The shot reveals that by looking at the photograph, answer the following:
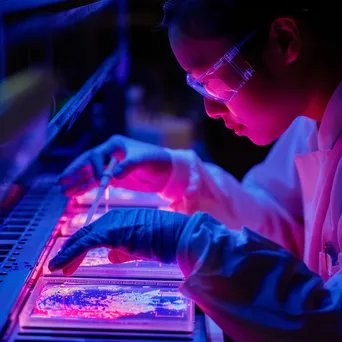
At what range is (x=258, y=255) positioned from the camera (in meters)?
1.13

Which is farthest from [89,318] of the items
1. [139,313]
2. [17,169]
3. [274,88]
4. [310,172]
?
[310,172]

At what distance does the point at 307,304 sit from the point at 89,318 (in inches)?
17.2

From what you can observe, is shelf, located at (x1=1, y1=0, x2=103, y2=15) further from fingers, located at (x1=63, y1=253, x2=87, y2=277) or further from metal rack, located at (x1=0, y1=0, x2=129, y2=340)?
fingers, located at (x1=63, y1=253, x2=87, y2=277)

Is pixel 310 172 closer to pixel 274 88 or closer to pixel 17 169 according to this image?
pixel 274 88

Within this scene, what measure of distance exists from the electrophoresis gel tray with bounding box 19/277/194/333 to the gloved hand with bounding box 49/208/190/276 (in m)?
0.07

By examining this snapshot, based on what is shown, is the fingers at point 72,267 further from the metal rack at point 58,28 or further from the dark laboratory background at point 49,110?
the metal rack at point 58,28

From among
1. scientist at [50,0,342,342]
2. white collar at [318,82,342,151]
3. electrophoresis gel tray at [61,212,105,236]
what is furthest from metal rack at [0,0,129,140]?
white collar at [318,82,342,151]

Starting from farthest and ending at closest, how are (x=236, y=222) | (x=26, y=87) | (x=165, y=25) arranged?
(x=236, y=222)
(x=165, y=25)
(x=26, y=87)

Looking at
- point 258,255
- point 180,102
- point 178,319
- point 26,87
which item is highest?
point 26,87

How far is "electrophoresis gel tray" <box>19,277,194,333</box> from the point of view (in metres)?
1.08

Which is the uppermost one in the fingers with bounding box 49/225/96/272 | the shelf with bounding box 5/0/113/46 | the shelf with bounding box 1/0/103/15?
the shelf with bounding box 1/0/103/15

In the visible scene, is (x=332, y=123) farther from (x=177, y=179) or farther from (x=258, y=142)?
(x=177, y=179)

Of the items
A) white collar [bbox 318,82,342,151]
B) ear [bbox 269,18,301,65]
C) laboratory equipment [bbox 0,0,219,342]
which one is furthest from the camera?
white collar [bbox 318,82,342,151]

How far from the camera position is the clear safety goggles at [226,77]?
4.22ft
